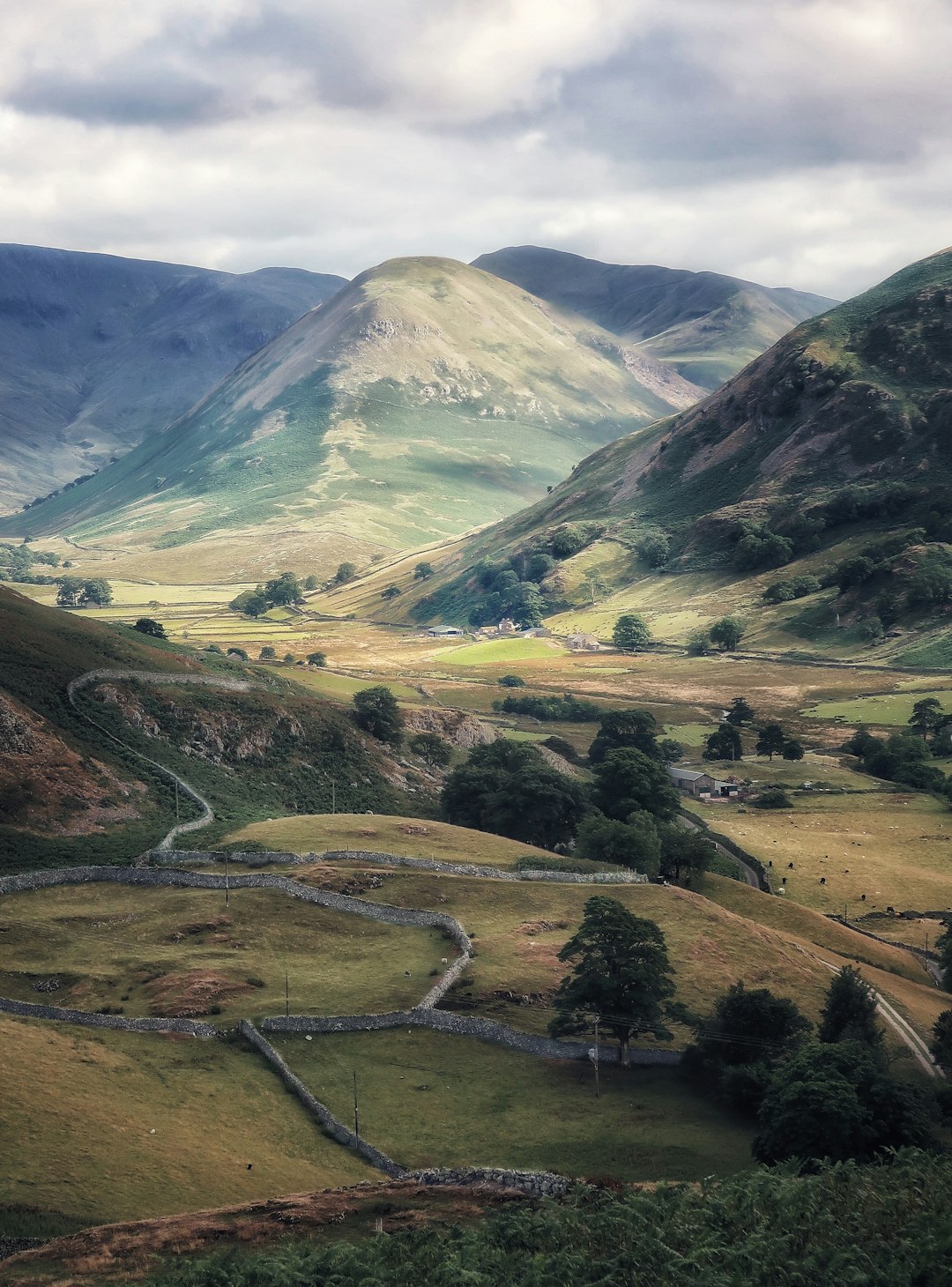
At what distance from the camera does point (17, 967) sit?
65.4 m

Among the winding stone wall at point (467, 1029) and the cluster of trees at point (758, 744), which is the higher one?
the winding stone wall at point (467, 1029)

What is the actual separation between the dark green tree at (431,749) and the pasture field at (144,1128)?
256 feet

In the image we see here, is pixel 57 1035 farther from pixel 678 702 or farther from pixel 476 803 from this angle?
pixel 678 702

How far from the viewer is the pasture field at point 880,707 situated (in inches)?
6412

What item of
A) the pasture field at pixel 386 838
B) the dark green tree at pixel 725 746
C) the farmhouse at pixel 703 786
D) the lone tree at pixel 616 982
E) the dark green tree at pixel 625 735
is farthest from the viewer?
the dark green tree at pixel 725 746

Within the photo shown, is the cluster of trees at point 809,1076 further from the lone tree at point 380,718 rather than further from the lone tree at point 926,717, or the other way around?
the lone tree at point 926,717

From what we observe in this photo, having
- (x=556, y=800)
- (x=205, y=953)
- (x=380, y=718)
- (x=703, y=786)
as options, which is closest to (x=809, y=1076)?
(x=205, y=953)

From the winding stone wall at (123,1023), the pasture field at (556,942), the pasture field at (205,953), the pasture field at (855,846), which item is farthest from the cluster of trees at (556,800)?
the winding stone wall at (123,1023)

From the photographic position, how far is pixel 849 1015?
205 ft

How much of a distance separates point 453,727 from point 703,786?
30.1 metres

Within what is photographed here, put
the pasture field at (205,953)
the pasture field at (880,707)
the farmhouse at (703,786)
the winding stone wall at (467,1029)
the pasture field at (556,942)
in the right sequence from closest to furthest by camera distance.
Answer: the winding stone wall at (467,1029), the pasture field at (205,953), the pasture field at (556,942), the farmhouse at (703,786), the pasture field at (880,707)

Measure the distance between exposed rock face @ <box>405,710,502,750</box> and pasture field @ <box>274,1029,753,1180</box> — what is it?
82876 millimetres

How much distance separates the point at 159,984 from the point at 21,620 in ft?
219

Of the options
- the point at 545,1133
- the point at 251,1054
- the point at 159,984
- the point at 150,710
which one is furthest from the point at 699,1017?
the point at 150,710
